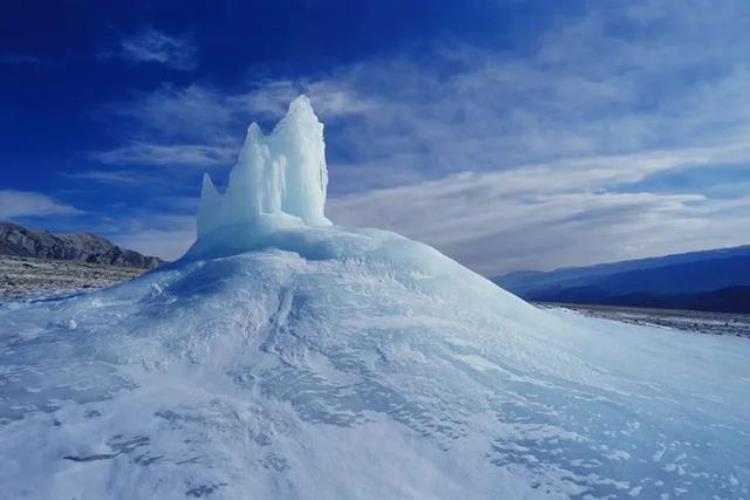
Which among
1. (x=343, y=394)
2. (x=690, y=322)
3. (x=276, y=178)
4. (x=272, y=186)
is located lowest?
(x=690, y=322)

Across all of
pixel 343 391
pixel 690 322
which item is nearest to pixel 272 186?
pixel 343 391

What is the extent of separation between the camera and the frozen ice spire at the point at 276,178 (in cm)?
2409

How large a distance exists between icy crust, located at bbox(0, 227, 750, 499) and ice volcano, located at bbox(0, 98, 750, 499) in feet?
0.18

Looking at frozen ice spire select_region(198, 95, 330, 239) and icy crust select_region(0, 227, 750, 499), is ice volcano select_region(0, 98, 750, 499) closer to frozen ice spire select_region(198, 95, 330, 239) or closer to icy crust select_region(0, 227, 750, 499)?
icy crust select_region(0, 227, 750, 499)

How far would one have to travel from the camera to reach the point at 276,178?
24.9m

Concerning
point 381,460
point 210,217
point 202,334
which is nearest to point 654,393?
point 381,460

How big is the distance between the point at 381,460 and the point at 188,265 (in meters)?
13.1

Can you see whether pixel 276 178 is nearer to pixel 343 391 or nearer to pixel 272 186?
pixel 272 186

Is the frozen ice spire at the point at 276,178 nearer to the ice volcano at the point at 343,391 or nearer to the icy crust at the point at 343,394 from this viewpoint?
the ice volcano at the point at 343,391

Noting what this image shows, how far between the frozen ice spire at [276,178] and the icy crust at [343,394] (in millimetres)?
4261

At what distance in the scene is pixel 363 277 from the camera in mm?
19047

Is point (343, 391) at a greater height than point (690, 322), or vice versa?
point (343, 391)

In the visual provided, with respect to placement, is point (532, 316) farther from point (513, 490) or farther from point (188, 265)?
point (188, 265)

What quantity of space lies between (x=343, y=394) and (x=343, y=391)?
4.5 inches
